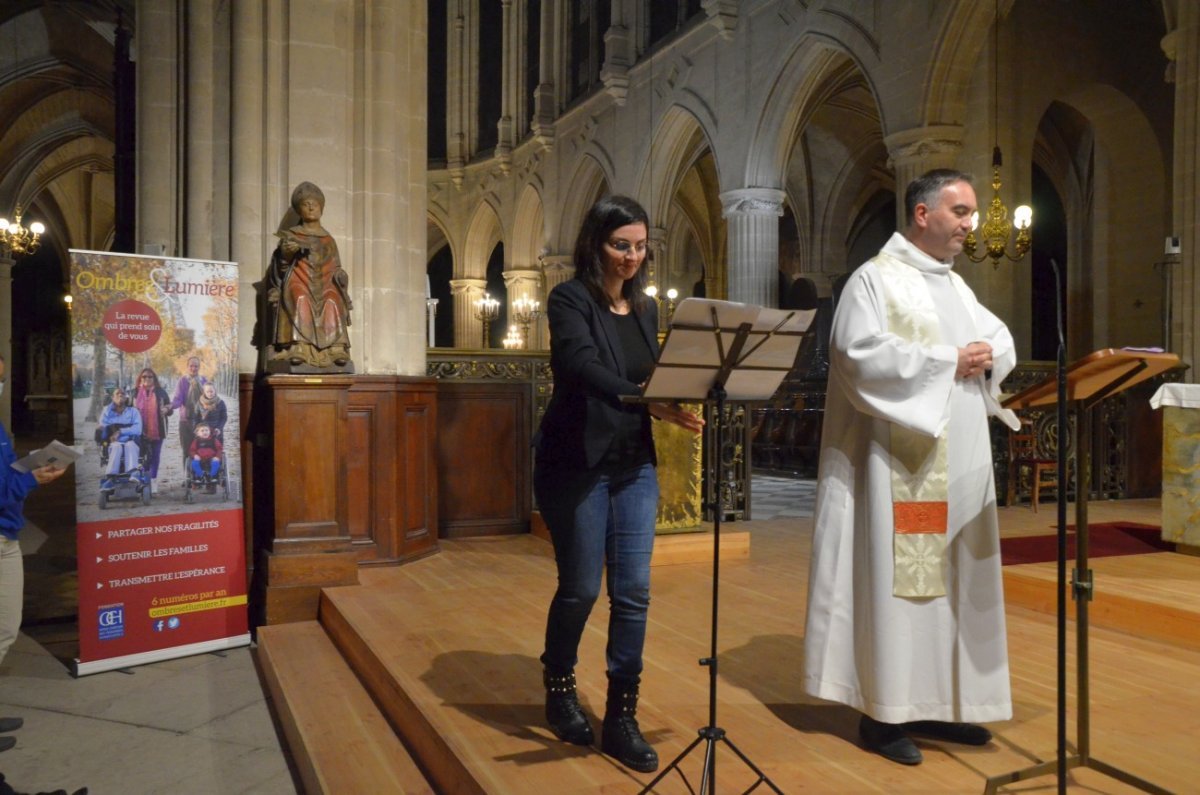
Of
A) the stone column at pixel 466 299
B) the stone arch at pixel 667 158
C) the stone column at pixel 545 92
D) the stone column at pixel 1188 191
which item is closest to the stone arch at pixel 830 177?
the stone arch at pixel 667 158

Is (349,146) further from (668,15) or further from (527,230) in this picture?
(527,230)

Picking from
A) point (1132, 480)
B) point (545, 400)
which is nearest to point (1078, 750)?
point (545, 400)

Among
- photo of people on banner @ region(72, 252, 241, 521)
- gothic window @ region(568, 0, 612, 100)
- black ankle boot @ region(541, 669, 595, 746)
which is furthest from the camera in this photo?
gothic window @ region(568, 0, 612, 100)

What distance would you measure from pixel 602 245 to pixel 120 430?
2951mm

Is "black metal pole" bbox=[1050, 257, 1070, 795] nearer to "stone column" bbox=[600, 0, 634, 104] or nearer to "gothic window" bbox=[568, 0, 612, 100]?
"stone column" bbox=[600, 0, 634, 104]

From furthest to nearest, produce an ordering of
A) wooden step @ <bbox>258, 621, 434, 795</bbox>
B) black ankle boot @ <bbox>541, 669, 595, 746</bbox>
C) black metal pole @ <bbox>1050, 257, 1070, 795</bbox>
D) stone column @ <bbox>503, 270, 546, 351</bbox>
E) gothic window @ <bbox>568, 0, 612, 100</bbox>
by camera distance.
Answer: stone column @ <bbox>503, 270, 546, 351</bbox> → gothic window @ <bbox>568, 0, 612, 100</bbox> → wooden step @ <bbox>258, 621, 434, 795</bbox> → black ankle boot @ <bbox>541, 669, 595, 746</bbox> → black metal pole @ <bbox>1050, 257, 1070, 795</bbox>

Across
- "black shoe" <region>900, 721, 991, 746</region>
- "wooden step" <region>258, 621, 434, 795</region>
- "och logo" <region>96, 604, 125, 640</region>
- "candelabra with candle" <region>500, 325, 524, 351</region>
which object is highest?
"candelabra with candle" <region>500, 325, 524, 351</region>

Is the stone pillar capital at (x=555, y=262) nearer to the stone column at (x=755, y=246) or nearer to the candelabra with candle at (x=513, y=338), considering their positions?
the candelabra with candle at (x=513, y=338)

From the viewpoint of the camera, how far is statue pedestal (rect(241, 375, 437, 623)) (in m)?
4.75

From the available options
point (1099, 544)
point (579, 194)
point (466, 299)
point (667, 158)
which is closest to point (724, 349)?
point (1099, 544)

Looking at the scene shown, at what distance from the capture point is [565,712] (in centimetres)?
256

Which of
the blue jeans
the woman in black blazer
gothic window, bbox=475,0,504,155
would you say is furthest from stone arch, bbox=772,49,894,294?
the blue jeans

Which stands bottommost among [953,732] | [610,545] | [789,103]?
[953,732]

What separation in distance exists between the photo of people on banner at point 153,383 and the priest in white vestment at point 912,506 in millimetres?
3164
